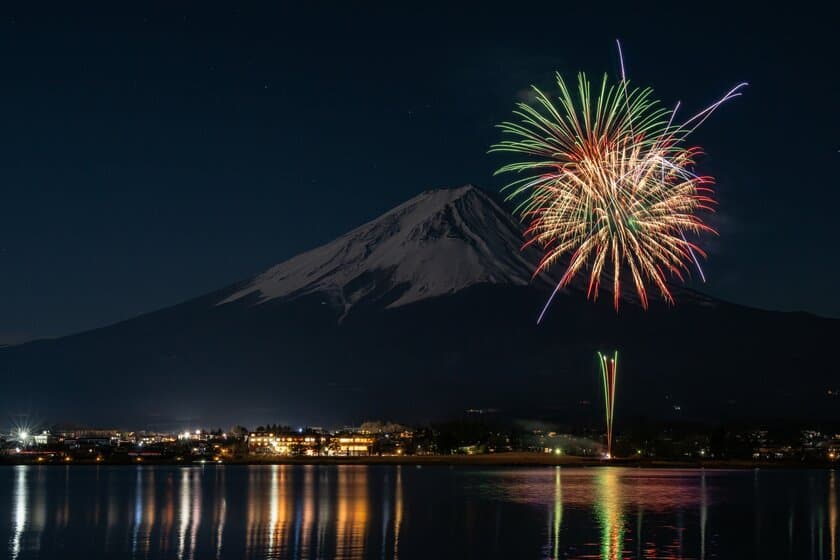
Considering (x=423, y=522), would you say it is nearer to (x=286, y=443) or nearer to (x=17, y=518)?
(x=17, y=518)

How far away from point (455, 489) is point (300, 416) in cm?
13160

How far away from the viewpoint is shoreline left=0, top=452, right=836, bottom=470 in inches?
4791

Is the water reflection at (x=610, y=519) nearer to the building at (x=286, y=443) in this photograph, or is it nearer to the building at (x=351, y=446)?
the building at (x=351, y=446)

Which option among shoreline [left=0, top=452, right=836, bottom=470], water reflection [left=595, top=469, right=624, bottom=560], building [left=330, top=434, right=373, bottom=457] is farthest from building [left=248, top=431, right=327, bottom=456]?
water reflection [left=595, top=469, right=624, bottom=560]

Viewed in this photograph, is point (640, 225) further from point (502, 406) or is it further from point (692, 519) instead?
point (502, 406)

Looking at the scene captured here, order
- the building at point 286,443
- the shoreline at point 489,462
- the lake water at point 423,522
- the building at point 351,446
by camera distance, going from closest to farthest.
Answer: the lake water at point 423,522
the shoreline at point 489,462
the building at point 351,446
the building at point 286,443

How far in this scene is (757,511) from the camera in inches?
1982

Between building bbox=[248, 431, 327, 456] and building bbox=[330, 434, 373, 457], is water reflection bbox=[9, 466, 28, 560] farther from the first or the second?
building bbox=[248, 431, 327, 456]

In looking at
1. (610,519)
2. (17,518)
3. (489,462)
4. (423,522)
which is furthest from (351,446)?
(610,519)

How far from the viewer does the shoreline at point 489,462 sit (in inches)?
4791

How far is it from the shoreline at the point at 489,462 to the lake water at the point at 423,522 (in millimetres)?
51236

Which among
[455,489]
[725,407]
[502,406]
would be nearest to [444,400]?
[502,406]

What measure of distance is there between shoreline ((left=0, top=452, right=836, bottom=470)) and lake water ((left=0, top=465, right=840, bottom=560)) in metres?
51.2

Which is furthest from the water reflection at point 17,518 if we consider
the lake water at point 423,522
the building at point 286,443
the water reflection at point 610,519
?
the building at point 286,443
